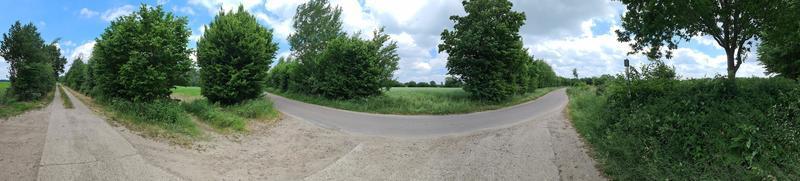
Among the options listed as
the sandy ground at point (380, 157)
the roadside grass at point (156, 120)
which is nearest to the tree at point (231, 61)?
the roadside grass at point (156, 120)

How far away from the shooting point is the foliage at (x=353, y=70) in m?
23.1

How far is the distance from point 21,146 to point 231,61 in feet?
31.5

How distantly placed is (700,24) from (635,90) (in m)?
4.00

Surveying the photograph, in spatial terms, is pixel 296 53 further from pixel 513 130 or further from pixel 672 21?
pixel 672 21

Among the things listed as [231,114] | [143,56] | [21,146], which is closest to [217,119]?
[231,114]

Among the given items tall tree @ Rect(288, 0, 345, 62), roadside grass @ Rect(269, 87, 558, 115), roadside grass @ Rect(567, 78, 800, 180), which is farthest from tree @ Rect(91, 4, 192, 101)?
tall tree @ Rect(288, 0, 345, 62)

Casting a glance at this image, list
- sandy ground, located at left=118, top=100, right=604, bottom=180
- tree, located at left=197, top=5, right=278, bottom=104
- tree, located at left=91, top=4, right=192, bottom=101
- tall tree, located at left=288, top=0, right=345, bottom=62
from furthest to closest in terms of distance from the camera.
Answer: tall tree, located at left=288, top=0, right=345, bottom=62
tree, located at left=197, top=5, right=278, bottom=104
tree, located at left=91, top=4, right=192, bottom=101
sandy ground, located at left=118, top=100, right=604, bottom=180

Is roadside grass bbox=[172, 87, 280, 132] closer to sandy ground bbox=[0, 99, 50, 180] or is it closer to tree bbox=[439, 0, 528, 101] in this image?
sandy ground bbox=[0, 99, 50, 180]

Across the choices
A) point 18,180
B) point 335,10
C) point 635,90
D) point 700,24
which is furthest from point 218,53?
point 335,10

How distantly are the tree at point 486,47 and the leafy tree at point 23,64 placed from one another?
24.8m

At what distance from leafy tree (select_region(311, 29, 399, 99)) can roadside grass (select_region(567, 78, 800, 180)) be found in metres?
15.0

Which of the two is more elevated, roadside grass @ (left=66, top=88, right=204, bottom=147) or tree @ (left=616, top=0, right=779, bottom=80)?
tree @ (left=616, top=0, right=779, bottom=80)

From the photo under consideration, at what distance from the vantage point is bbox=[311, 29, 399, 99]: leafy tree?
23.1m

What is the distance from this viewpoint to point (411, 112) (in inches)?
766
